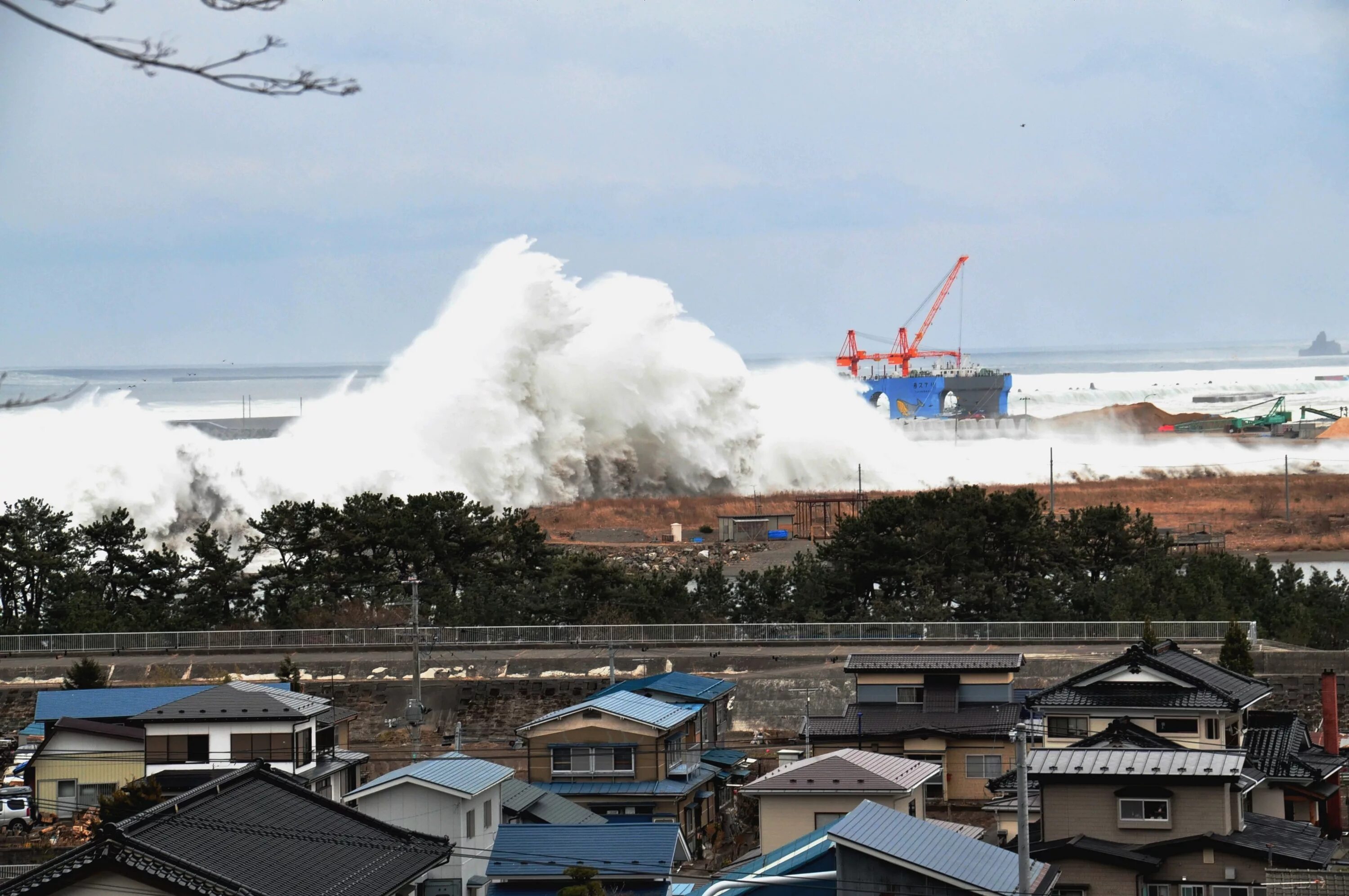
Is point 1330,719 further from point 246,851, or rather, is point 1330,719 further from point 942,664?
point 246,851

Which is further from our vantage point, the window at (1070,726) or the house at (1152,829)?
the window at (1070,726)

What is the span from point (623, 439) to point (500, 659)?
128 ft

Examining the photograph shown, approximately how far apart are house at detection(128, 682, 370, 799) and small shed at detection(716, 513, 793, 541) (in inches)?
1269

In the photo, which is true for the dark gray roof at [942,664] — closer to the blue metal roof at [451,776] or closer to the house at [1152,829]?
the blue metal roof at [451,776]

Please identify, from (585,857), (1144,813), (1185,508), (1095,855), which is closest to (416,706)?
(585,857)

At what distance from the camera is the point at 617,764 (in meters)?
21.8

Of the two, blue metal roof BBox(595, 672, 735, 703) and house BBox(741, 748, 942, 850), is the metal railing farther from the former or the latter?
house BBox(741, 748, 942, 850)

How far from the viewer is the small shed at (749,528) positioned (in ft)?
173

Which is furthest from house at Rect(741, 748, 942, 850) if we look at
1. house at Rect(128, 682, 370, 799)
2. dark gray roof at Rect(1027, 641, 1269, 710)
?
house at Rect(128, 682, 370, 799)

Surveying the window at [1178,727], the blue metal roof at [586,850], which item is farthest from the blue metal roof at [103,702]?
the window at [1178,727]

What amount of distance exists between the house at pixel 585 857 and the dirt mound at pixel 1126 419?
9069 centimetres

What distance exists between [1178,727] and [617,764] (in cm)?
689

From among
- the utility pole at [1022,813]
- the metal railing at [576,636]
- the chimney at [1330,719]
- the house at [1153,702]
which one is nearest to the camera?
the utility pole at [1022,813]

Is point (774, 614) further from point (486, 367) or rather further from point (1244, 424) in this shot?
point (1244, 424)
